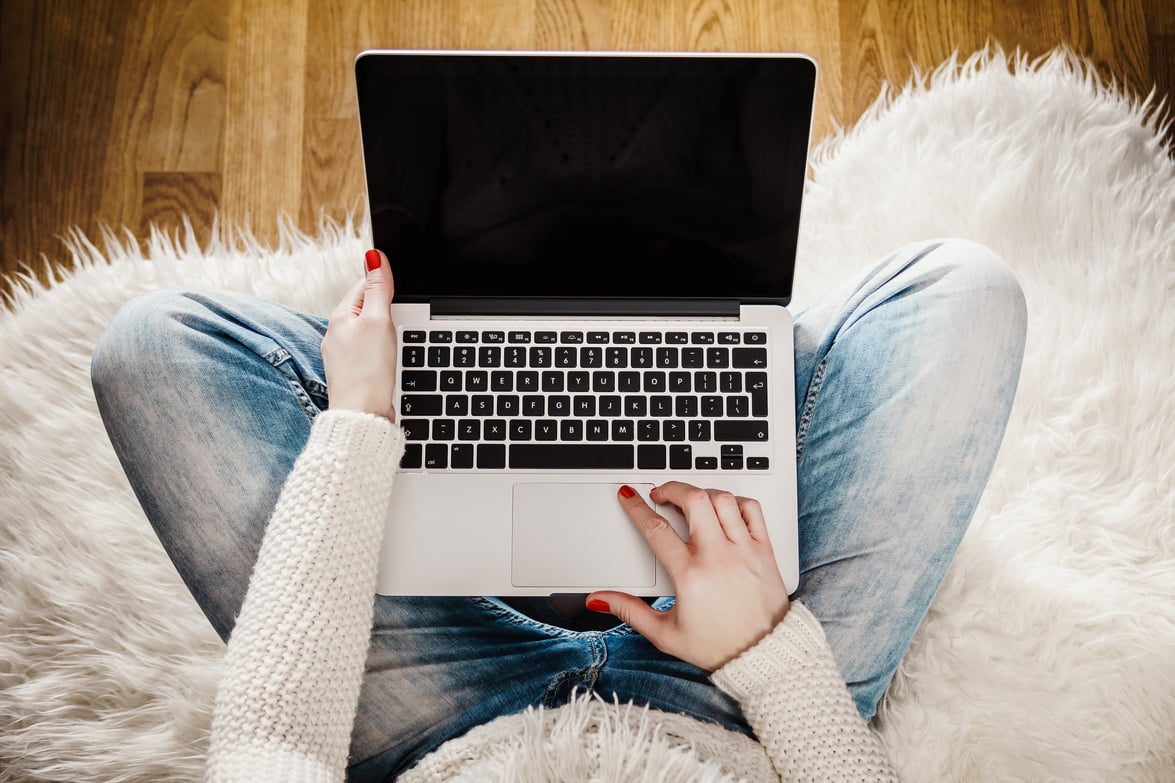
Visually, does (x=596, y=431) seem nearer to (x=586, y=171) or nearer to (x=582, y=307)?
(x=582, y=307)

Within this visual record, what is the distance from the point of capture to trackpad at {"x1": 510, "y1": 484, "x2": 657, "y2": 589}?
72 centimetres

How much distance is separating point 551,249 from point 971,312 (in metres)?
0.40

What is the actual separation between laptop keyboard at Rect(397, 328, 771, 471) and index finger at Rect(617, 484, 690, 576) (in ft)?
0.11

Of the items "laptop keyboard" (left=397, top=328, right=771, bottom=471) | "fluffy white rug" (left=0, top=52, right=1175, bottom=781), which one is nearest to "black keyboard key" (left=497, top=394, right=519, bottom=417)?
"laptop keyboard" (left=397, top=328, right=771, bottom=471)

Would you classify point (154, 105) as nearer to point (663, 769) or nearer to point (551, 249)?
point (551, 249)

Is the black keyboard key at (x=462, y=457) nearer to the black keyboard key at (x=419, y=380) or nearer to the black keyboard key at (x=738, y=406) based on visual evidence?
the black keyboard key at (x=419, y=380)

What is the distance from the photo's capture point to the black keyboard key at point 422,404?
74 centimetres

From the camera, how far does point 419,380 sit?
741mm

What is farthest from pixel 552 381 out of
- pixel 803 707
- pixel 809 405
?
pixel 803 707

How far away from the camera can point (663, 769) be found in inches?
26.2

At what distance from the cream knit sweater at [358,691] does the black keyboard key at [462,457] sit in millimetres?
58

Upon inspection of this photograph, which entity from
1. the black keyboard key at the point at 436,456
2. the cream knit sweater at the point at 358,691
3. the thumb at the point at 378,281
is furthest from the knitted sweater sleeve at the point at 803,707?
the thumb at the point at 378,281

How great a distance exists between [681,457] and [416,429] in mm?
252

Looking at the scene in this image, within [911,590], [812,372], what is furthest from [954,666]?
[812,372]
